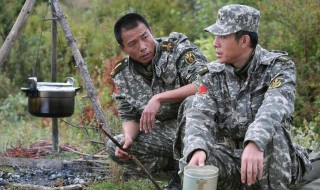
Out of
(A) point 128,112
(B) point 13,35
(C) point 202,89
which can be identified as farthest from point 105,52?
(C) point 202,89

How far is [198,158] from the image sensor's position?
351 cm

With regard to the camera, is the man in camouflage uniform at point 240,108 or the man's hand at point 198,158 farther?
the man in camouflage uniform at point 240,108

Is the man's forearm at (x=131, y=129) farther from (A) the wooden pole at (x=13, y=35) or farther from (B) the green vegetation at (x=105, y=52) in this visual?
(A) the wooden pole at (x=13, y=35)

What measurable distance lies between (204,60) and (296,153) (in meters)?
1.23

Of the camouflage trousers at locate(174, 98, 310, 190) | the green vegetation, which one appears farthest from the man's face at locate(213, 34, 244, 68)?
the green vegetation

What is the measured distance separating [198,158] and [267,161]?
0.44 meters

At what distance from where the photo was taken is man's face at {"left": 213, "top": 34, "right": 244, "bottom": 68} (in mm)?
3889

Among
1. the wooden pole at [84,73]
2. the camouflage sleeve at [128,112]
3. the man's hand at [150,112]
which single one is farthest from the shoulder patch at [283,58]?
the wooden pole at [84,73]

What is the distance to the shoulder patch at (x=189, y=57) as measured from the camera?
4.78 metres

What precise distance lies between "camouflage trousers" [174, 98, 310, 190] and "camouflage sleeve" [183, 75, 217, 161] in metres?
0.03

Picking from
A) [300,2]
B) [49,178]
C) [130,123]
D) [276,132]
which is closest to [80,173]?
[49,178]

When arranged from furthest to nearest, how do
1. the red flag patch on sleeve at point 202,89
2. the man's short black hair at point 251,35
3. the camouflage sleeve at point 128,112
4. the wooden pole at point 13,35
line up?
the wooden pole at point 13,35
the camouflage sleeve at point 128,112
the red flag patch on sleeve at point 202,89
the man's short black hair at point 251,35

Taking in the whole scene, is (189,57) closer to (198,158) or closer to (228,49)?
(228,49)

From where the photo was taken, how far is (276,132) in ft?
11.8
